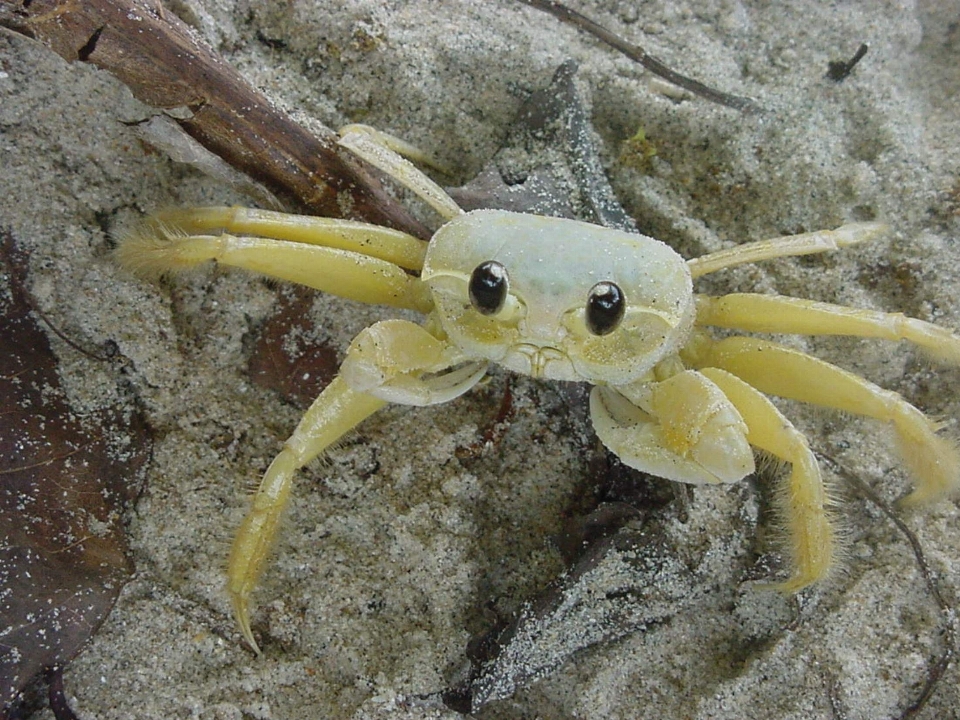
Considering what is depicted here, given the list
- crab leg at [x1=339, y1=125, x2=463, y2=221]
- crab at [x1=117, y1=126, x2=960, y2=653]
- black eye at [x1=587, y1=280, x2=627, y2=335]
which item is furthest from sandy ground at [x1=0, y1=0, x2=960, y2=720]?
black eye at [x1=587, y1=280, x2=627, y2=335]

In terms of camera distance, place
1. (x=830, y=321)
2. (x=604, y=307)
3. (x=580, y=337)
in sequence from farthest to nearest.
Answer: (x=830, y=321) < (x=580, y=337) < (x=604, y=307)

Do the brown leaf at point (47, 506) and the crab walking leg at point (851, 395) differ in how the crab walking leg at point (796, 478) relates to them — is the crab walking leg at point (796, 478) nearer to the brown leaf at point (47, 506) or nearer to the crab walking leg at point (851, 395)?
the crab walking leg at point (851, 395)

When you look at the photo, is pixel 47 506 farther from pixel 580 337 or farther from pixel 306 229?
pixel 580 337

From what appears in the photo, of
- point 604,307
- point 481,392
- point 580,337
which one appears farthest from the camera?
point 481,392

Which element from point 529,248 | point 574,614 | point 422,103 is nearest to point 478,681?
point 574,614

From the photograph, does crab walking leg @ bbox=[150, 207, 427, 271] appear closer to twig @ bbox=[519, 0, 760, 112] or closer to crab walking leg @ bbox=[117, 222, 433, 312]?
crab walking leg @ bbox=[117, 222, 433, 312]

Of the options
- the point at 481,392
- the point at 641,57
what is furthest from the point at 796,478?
the point at 641,57
